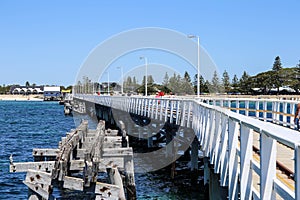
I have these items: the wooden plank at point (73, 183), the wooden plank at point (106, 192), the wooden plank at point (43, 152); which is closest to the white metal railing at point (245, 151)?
the wooden plank at point (106, 192)

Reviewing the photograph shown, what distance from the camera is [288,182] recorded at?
663 centimetres

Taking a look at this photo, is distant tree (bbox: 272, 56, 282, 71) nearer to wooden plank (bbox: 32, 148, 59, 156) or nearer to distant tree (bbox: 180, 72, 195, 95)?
distant tree (bbox: 180, 72, 195, 95)

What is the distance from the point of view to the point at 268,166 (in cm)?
543

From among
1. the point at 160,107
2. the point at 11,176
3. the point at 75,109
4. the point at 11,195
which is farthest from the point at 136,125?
the point at 75,109

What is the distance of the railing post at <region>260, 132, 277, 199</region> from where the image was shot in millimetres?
5348

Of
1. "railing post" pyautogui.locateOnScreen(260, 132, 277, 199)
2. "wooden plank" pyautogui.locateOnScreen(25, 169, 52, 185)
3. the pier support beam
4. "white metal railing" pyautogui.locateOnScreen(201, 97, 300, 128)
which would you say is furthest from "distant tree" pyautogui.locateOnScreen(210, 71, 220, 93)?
"railing post" pyautogui.locateOnScreen(260, 132, 277, 199)

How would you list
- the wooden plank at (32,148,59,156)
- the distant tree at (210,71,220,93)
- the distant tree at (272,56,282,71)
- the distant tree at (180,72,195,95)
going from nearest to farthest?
the wooden plank at (32,148,59,156), the distant tree at (210,71,220,93), the distant tree at (180,72,195,95), the distant tree at (272,56,282,71)

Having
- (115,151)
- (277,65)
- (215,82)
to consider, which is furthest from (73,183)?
(277,65)

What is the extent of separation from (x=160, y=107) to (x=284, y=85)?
127081 millimetres

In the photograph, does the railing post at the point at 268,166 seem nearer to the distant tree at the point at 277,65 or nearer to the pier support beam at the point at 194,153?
the pier support beam at the point at 194,153

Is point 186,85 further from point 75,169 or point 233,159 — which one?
point 233,159

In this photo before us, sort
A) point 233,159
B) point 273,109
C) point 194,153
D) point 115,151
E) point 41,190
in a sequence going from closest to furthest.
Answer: point 233,159 → point 41,190 → point 115,151 → point 273,109 → point 194,153

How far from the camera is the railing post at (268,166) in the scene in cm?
535

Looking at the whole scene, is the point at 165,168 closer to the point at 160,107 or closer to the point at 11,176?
the point at 160,107
